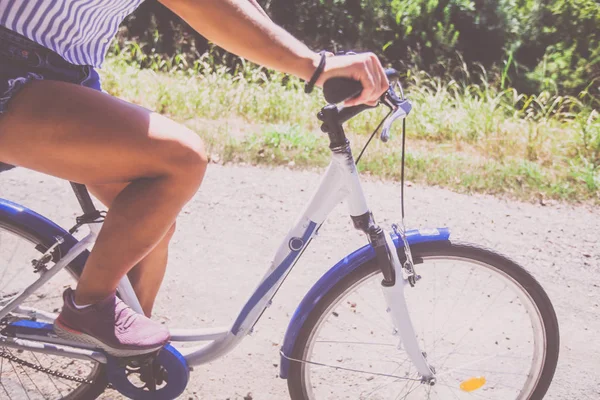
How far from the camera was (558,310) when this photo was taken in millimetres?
3289

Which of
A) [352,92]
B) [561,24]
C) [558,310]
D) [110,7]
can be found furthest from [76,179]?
[561,24]

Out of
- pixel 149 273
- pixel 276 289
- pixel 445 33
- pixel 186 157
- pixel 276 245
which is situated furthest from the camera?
pixel 445 33

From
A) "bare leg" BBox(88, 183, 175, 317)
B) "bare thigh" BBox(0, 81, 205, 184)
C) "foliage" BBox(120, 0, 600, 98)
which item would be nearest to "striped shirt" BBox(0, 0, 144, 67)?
"bare thigh" BBox(0, 81, 205, 184)

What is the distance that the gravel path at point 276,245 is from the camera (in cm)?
280

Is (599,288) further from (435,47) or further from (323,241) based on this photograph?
(435,47)

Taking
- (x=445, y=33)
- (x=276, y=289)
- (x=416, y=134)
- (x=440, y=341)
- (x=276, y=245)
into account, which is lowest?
(x=440, y=341)

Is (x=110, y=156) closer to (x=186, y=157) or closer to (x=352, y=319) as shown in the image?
(x=186, y=157)

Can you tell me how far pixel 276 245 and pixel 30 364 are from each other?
1780mm

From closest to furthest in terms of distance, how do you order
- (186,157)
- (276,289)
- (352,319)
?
(186,157)
(276,289)
(352,319)

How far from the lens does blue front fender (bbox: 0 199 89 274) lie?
2107 mm

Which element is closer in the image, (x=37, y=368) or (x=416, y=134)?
(x=37, y=368)

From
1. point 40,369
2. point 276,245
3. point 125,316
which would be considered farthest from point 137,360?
point 276,245

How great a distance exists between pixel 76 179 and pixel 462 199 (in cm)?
333

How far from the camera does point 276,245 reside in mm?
3785
